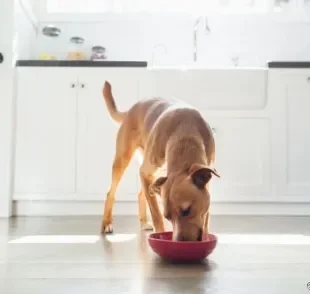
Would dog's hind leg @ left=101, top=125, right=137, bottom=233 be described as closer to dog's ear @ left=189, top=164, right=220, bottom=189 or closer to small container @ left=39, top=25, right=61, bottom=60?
dog's ear @ left=189, top=164, right=220, bottom=189

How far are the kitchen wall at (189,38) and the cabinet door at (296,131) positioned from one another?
0.73 m

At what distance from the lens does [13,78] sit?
284 cm

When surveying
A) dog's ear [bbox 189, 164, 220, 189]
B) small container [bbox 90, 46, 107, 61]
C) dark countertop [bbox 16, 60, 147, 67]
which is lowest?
dog's ear [bbox 189, 164, 220, 189]

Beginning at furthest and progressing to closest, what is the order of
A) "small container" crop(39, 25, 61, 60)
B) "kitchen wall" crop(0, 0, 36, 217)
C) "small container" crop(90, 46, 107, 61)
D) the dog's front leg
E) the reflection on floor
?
"small container" crop(90, 46, 107, 61) → "small container" crop(39, 25, 61, 60) → "kitchen wall" crop(0, 0, 36, 217) → the dog's front leg → the reflection on floor

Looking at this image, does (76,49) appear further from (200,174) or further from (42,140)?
(200,174)

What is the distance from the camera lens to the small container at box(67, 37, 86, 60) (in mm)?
3430

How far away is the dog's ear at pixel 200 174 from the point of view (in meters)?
1.32

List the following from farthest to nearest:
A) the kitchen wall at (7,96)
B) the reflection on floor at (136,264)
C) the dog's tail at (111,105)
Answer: the kitchen wall at (7,96) < the dog's tail at (111,105) < the reflection on floor at (136,264)

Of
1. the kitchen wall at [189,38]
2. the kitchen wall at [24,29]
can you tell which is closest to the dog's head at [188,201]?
the kitchen wall at [24,29]

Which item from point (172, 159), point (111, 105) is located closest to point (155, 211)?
point (172, 159)

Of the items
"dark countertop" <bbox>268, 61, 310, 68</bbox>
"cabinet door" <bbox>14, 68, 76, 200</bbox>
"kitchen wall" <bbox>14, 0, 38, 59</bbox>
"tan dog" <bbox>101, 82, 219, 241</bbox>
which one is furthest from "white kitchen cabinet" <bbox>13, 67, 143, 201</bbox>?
"dark countertop" <bbox>268, 61, 310, 68</bbox>

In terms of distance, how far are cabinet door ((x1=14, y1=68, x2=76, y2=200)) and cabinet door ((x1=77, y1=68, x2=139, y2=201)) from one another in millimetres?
72

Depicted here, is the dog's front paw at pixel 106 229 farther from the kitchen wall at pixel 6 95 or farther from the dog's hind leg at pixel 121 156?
the kitchen wall at pixel 6 95

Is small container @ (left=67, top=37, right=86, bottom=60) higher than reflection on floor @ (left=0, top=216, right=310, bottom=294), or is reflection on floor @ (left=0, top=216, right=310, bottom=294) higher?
small container @ (left=67, top=37, right=86, bottom=60)
